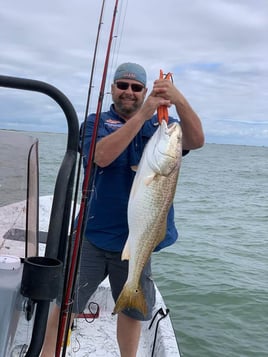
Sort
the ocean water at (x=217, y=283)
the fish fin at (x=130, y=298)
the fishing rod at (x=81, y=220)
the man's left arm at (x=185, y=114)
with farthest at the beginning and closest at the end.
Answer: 1. the ocean water at (x=217, y=283)
2. the fish fin at (x=130, y=298)
3. the man's left arm at (x=185, y=114)
4. the fishing rod at (x=81, y=220)

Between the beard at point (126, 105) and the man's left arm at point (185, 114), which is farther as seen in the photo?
the beard at point (126, 105)

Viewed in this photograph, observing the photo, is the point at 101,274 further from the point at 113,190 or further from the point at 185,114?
the point at 185,114

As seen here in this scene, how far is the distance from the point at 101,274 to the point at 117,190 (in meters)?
0.63

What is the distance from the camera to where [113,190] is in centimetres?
310

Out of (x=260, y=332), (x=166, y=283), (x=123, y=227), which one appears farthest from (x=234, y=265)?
(x=123, y=227)

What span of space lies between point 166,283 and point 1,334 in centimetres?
706

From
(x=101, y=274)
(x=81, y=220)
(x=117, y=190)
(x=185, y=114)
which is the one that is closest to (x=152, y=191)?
(x=81, y=220)

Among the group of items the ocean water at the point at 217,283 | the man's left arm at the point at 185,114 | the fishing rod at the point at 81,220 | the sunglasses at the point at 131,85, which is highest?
the sunglasses at the point at 131,85

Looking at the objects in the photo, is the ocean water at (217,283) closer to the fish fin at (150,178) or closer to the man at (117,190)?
the man at (117,190)

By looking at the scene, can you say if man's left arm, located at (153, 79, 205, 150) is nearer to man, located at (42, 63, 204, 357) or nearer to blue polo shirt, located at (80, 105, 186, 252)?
man, located at (42, 63, 204, 357)

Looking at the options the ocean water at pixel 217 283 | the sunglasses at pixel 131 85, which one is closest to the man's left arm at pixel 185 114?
the sunglasses at pixel 131 85

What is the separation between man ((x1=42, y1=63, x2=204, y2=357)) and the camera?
2.82 m

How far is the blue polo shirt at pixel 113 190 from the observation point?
3074 mm

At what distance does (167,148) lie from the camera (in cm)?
243
